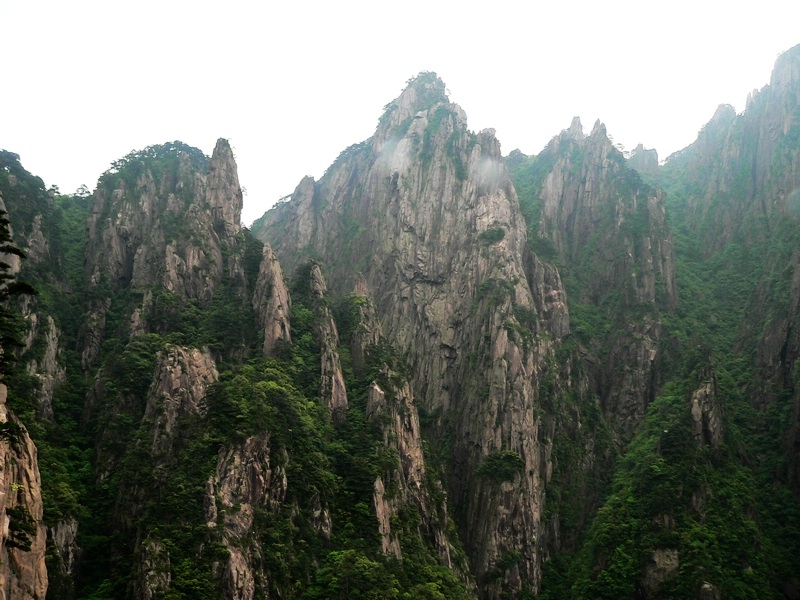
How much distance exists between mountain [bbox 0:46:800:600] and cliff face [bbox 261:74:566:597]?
420 mm

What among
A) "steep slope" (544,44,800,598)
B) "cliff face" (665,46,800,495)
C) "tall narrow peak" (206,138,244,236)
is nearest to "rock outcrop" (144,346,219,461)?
"tall narrow peak" (206,138,244,236)

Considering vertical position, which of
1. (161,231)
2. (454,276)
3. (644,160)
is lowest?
(454,276)

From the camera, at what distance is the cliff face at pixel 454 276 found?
8294 centimetres

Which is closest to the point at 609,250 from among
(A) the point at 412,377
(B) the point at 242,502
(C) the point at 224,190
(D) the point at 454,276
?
(D) the point at 454,276

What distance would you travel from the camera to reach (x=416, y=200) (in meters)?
110

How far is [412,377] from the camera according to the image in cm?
9706

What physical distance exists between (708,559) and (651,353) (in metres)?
33.8

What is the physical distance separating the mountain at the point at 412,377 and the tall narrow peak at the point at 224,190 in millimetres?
449

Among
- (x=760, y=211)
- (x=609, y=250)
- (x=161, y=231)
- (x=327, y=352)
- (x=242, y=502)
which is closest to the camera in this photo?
(x=242, y=502)

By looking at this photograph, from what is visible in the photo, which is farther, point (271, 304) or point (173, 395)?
point (271, 304)

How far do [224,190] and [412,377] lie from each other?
33.1 m

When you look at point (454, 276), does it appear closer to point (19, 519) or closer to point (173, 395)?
point (173, 395)

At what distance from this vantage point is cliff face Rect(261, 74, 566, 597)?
82938 millimetres

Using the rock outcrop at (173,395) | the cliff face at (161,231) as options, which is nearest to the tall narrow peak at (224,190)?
the cliff face at (161,231)
